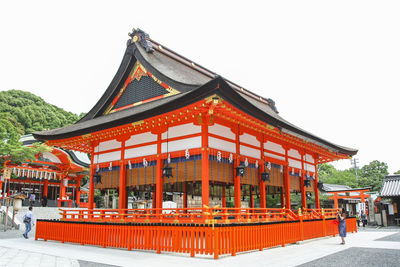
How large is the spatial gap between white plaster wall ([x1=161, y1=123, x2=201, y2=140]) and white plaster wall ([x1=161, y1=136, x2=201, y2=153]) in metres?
0.30

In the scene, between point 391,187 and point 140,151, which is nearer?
point 140,151

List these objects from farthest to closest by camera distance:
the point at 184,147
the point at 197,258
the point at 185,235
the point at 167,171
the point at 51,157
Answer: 1. the point at 51,157
2. the point at 184,147
3. the point at 167,171
4. the point at 185,235
5. the point at 197,258

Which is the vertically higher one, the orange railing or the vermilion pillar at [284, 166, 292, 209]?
the vermilion pillar at [284, 166, 292, 209]

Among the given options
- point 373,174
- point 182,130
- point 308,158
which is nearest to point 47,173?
point 182,130

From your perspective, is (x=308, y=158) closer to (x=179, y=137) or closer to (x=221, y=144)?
(x=221, y=144)

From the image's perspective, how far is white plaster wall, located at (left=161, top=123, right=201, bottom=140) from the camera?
1288cm

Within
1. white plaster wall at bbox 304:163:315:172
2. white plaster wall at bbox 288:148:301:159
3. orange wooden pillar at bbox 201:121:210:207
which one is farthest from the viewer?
white plaster wall at bbox 304:163:315:172

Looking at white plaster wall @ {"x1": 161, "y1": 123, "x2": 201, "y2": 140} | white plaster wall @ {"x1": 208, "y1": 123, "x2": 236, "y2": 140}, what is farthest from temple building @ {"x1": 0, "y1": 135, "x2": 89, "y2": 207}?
white plaster wall @ {"x1": 208, "y1": 123, "x2": 236, "y2": 140}

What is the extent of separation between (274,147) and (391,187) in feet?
49.5

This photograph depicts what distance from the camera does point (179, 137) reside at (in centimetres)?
1333

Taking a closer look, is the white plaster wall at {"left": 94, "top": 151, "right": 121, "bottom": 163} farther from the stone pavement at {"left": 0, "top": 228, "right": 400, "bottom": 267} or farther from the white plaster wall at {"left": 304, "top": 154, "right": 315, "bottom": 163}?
the white plaster wall at {"left": 304, "top": 154, "right": 315, "bottom": 163}

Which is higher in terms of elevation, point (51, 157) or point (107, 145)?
point (51, 157)

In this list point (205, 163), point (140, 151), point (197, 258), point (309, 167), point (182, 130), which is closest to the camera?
point (197, 258)

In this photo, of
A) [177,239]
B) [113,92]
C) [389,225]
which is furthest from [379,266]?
[389,225]
